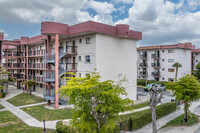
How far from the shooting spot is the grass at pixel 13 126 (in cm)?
1512

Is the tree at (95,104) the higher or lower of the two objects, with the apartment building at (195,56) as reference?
lower

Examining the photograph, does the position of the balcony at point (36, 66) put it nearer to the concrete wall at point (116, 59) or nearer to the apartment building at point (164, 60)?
the concrete wall at point (116, 59)

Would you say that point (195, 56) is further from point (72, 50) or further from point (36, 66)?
point (36, 66)

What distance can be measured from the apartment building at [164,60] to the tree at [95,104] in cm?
3394

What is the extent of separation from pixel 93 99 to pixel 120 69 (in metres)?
16.8

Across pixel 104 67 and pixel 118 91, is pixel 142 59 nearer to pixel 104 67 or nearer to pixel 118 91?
pixel 104 67

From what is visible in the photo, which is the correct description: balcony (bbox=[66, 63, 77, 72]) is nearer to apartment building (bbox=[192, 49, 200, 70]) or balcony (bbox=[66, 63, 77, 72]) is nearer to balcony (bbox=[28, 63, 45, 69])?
balcony (bbox=[28, 63, 45, 69])

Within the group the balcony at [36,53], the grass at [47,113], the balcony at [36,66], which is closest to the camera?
the grass at [47,113]

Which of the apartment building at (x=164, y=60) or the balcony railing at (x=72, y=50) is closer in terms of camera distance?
the balcony railing at (x=72, y=50)

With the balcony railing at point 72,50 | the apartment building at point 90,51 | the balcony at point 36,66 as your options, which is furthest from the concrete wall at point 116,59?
the balcony at point 36,66

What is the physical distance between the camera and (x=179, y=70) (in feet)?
146

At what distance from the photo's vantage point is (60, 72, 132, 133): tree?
934cm

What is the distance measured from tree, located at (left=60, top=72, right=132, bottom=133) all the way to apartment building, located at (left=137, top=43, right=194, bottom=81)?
111 ft

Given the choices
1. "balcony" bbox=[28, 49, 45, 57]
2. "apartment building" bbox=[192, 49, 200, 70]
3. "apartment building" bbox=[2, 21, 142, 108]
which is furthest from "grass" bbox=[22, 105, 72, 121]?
"apartment building" bbox=[192, 49, 200, 70]
